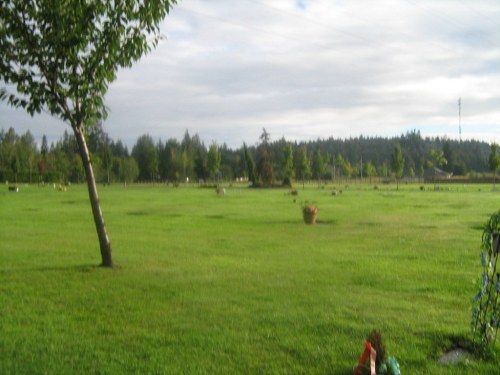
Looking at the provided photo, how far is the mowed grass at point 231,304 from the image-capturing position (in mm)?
5586

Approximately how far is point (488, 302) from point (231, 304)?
11.6 feet

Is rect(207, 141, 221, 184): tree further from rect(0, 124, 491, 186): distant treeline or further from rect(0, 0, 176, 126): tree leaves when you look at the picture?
rect(0, 0, 176, 126): tree leaves

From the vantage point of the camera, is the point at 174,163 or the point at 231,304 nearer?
the point at 231,304

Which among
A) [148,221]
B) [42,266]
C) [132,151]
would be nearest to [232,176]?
[132,151]

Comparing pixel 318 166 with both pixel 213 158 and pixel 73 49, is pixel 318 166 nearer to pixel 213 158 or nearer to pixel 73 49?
pixel 213 158

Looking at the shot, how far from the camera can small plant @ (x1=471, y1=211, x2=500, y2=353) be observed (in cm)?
538

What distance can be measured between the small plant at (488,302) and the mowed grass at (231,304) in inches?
12.7

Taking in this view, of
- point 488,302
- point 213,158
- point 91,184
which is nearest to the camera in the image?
point 488,302

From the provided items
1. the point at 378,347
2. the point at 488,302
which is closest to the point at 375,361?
the point at 378,347

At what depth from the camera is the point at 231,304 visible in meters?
7.79

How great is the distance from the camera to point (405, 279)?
9711 millimetres

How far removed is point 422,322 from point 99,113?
6.97m

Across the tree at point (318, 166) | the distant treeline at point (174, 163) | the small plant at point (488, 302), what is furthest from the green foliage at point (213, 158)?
the small plant at point (488, 302)

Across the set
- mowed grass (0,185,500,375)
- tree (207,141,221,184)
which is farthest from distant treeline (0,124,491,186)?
mowed grass (0,185,500,375)
